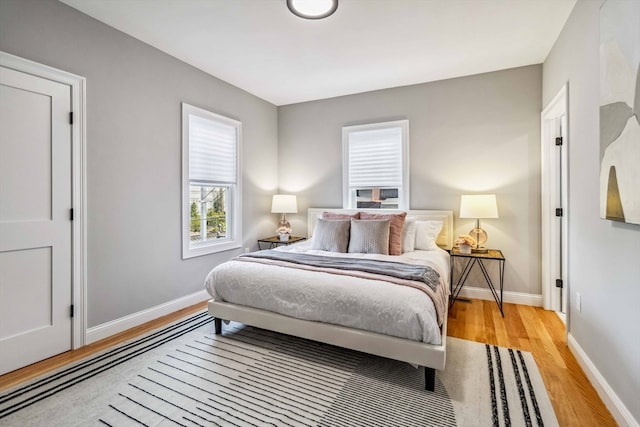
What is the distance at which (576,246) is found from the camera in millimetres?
2277

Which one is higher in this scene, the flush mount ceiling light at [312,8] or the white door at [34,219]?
the flush mount ceiling light at [312,8]

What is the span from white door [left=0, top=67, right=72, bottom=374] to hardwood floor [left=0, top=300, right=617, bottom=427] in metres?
0.20

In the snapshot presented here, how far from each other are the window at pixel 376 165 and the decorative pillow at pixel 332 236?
39.7 inches

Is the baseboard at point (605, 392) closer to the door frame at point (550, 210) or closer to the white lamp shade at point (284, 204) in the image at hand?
the door frame at point (550, 210)

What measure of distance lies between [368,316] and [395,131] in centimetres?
284

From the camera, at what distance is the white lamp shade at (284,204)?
440 cm

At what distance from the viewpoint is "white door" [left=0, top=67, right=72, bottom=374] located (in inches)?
80.5

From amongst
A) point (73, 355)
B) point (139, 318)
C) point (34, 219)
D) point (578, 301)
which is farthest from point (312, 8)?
point (73, 355)

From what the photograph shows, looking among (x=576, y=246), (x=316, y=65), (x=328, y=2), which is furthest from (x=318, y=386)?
(x=316, y=65)

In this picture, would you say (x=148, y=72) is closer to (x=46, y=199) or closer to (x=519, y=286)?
(x=46, y=199)

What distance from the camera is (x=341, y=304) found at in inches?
80.2

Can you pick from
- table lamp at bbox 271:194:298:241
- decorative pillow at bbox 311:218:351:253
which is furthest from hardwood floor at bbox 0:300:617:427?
table lamp at bbox 271:194:298:241

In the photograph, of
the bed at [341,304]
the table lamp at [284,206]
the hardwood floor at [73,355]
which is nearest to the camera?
the bed at [341,304]

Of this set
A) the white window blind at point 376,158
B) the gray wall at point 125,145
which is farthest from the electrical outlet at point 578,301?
the gray wall at point 125,145
